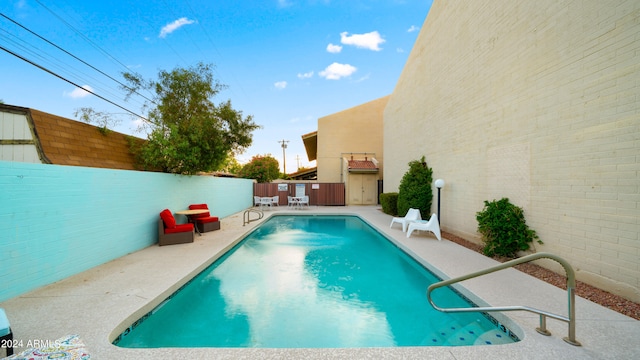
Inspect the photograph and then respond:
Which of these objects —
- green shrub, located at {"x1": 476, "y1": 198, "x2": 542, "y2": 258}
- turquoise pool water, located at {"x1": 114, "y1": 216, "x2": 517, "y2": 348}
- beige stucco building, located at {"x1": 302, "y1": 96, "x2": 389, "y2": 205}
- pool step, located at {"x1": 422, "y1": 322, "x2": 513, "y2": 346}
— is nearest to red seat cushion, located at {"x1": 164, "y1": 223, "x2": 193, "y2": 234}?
turquoise pool water, located at {"x1": 114, "y1": 216, "x2": 517, "y2": 348}

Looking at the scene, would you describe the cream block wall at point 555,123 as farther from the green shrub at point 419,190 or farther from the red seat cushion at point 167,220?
the red seat cushion at point 167,220

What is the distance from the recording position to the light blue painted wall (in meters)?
3.23

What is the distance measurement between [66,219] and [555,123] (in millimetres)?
8053

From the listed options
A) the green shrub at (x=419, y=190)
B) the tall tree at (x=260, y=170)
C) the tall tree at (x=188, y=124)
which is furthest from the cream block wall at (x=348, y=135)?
the green shrub at (x=419, y=190)

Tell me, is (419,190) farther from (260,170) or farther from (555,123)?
(260,170)

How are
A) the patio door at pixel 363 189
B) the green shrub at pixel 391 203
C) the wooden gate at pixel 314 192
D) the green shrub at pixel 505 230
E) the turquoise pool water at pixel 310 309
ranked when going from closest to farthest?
the turquoise pool water at pixel 310 309 < the green shrub at pixel 505 230 < the green shrub at pixel 391 203 < the wooden gate at pixel 314 192 < the patio door at pixel 363 189

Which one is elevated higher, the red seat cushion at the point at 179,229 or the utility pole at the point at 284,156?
the utility pole at the point at 284,156

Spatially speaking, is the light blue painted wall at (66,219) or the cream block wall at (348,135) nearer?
the light blue painted wall at (66,219)

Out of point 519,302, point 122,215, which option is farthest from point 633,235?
point 122,215

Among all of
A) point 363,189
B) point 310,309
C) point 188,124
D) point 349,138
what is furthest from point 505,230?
point 349,138

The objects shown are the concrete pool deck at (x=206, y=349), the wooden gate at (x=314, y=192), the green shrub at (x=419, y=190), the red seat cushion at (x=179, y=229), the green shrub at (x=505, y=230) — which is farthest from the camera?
the wooden gate at (x=314, y=192)

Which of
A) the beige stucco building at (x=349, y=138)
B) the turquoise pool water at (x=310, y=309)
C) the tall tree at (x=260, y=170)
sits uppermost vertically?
the beige stucco building at (x=349, y=138)

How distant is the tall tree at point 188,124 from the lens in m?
7.80

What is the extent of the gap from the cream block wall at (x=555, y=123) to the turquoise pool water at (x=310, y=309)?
205 cm
